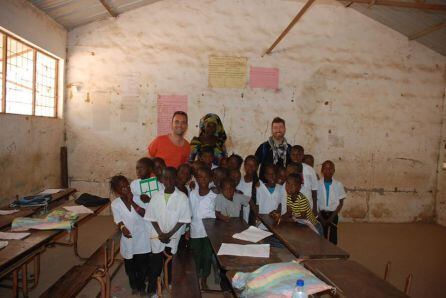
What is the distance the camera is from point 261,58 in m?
6.00

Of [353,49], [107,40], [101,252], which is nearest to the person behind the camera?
[101,252]

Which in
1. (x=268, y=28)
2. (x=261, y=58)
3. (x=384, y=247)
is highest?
(x=268, y=28)

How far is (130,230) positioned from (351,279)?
6.16 feet

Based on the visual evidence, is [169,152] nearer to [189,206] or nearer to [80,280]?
[189,206]

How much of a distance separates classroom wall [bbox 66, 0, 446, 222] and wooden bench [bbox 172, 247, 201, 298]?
324cm

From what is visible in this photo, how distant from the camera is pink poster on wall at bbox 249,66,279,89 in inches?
236

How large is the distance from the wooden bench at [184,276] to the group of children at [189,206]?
145mm

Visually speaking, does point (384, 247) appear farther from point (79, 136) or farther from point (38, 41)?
point (38, 41)

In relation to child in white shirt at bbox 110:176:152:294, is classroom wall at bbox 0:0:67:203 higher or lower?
higher

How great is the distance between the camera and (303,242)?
8.04 ft

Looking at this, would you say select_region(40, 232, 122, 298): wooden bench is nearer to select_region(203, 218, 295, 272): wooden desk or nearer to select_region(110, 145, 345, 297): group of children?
select_region(110, 145, 345, 297): group of children

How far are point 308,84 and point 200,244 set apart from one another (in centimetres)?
392

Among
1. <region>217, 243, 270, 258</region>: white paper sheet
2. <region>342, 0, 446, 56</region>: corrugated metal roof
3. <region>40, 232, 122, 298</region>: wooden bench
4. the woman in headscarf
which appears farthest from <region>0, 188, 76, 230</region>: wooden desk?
<region>342, 0, 446, 56</region>: corrugated metal roof

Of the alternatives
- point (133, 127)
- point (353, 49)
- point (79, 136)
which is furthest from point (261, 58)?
point (79, 136)
